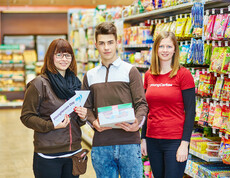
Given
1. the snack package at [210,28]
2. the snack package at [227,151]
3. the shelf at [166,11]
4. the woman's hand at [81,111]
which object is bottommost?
the snack package at [227,151]

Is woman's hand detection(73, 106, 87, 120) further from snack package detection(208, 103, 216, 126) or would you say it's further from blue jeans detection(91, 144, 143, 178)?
snack package detection(208, 103, 216, 126)

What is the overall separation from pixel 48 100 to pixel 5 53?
35.0 feet

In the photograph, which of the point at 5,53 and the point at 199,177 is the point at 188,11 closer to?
the point at 199,177

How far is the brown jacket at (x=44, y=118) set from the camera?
2.64m

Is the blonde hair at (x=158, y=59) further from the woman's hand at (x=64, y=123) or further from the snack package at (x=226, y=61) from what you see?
the woman's hand at (x=64, y=123)

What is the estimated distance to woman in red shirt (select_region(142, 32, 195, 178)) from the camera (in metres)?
2.78

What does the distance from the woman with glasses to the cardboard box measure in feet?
1.00

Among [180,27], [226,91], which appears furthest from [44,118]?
[180,27]

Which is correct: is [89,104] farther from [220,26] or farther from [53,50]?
[220,26]

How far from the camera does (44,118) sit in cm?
270

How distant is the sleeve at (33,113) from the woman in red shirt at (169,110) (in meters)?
0.83

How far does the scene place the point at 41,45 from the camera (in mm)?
13883

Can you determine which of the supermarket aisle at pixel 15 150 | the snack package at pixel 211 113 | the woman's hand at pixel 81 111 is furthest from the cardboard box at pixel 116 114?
the supermarket aisle at pixel 15 150

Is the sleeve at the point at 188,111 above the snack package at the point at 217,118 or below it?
above
